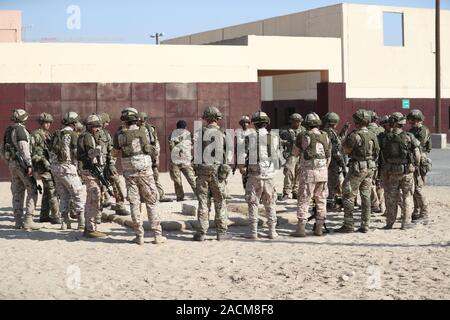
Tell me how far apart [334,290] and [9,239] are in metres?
5.06

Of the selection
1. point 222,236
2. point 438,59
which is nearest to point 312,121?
point 222,236

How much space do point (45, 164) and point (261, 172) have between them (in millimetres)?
3607

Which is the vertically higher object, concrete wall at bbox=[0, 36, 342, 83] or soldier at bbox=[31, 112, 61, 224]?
concrete wall at bbox=[0, 36, 342, 83]

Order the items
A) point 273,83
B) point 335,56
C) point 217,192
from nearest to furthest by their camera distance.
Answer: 1. point 217,192
2. point 335,56
3. point 273,83

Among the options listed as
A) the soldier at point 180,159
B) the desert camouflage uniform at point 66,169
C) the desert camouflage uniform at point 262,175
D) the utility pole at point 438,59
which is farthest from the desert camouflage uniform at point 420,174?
the utility pole at point 438,59

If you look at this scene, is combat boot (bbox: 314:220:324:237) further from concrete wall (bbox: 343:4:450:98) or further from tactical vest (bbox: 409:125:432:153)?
concrete wall (bbox: 343:4:450:98)

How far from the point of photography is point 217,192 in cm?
968

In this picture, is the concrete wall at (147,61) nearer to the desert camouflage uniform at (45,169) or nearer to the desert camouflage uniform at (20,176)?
the desert camouflage uniform at (45,169)

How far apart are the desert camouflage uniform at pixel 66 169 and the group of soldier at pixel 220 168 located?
0.01m

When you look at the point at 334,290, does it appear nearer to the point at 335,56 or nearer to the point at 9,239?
the point at 9,239

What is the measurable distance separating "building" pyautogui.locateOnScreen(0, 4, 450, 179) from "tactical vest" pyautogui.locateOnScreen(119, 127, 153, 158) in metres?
8.86

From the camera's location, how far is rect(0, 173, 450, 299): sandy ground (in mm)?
7027

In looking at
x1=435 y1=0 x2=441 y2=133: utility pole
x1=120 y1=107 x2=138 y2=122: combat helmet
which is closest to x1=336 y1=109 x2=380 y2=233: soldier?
x1=120 y1=107 x2=138 y2=122: combat helmet
